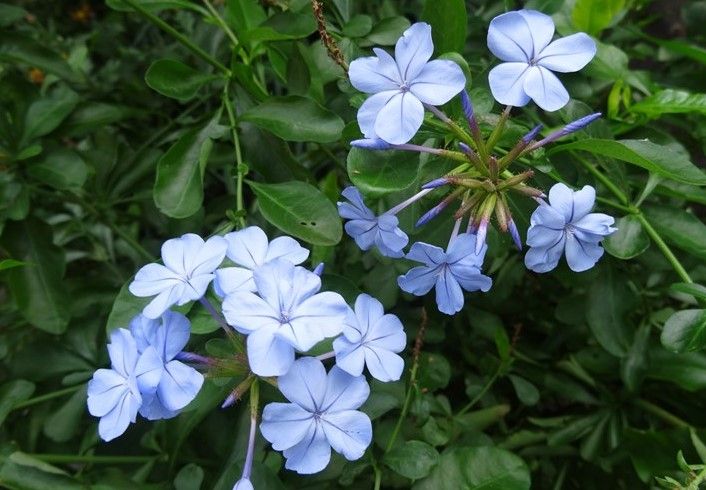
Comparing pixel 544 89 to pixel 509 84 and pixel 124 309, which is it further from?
pixel 124 309

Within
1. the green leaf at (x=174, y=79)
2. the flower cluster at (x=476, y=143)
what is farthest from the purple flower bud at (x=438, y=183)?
the green leaf at (x=174, y=79)

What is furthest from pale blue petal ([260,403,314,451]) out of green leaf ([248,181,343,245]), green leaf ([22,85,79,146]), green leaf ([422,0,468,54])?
green leaf ([22,85,79,146])

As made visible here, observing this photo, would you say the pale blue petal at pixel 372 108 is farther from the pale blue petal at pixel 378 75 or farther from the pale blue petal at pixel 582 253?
the pale blue petal at pixel 582 253

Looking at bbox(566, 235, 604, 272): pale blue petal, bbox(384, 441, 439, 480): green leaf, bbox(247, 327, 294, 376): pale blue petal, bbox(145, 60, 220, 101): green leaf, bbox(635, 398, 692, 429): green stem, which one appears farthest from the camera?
bbox(635, 398, 692, 429): green stem

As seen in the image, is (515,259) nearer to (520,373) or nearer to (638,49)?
(520,373)

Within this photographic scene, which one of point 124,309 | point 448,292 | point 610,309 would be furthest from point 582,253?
point 124,309

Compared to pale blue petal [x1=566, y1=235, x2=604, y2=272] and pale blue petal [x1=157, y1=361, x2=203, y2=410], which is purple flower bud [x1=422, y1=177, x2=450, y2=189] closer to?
pale blue petal [x1=566, y1=235, x2=604, y2=272]

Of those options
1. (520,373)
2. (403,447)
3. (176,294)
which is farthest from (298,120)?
(520,373)
